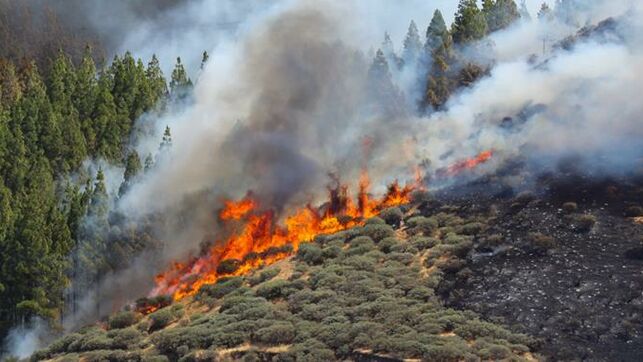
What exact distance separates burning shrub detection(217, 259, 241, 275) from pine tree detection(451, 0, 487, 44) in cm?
5059

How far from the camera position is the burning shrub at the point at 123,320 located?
174 feet

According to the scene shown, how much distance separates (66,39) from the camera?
500ft

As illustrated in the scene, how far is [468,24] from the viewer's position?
100m

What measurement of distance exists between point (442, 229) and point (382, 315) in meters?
12.2

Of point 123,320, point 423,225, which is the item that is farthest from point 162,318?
point 423,225

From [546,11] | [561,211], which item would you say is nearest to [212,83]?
[561,211]

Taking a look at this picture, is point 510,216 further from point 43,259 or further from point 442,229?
point 43,259

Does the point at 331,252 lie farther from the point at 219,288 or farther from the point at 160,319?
the point at 160,319

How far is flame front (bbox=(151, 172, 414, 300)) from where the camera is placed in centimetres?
5922

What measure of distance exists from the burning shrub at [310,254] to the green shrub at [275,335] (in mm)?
10195

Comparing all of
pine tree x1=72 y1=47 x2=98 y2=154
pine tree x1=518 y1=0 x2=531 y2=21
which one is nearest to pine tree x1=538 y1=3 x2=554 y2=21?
pine tree x1=518 y1=0 x2=531 y2=21

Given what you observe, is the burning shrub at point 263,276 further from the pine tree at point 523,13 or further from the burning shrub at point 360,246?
the pine tree at point 523,13

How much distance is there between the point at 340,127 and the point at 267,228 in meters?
13.3

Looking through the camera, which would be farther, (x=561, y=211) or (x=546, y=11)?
(x=546, y=11)
